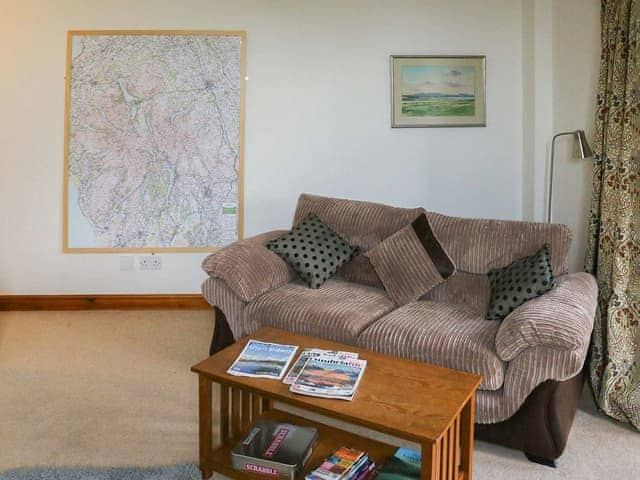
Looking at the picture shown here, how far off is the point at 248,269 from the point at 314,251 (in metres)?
0.40

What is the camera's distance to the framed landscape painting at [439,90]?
3.73 metres

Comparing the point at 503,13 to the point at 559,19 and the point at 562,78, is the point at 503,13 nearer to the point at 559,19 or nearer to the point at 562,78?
the point at 559,19

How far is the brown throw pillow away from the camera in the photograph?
2650 mm

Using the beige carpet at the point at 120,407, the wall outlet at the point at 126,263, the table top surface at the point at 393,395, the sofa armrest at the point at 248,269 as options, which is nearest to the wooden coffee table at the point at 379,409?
the table top surface at the point at 393,395

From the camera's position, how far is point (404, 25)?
3.75m

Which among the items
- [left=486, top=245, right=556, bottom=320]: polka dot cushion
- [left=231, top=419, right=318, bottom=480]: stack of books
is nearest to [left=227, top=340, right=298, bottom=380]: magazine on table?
[left=231, top=419, right=318, bottom=480]: stack of books

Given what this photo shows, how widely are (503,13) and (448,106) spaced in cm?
75

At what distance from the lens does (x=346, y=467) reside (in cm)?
169

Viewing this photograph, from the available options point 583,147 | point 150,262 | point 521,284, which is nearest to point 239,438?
point 521,284

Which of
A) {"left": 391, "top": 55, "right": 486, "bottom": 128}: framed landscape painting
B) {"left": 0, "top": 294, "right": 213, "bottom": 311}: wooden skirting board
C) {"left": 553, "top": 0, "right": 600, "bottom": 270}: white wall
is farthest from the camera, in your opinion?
{"left": 0, "top": 294, "right": 213, "bottom": 311}: wooden skirting board

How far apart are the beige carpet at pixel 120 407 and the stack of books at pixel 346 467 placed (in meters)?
0.49

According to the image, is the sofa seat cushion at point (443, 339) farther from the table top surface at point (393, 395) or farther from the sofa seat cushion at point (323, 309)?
the table top surface at point (393, 395)

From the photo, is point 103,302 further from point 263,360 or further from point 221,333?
point 263,360

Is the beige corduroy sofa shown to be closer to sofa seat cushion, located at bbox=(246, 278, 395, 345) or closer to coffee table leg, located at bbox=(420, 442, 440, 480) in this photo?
sofa seat cushion, located at bbox=(246, 278, 395, 345)
